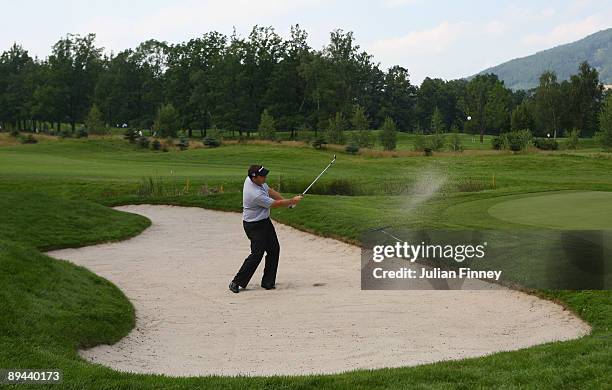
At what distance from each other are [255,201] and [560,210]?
955 cm

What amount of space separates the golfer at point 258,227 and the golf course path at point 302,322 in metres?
0.32

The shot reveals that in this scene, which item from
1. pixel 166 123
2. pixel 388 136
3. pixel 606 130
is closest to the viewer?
pixel 388 136

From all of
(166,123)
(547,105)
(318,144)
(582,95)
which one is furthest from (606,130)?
(166,123)

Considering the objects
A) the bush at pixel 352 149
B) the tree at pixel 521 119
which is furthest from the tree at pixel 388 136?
the tree at pixel 521 119

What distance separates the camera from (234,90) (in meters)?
100

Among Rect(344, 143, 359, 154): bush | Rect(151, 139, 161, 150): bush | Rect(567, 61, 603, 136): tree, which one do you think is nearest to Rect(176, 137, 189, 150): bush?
Rect(151, 139, 161, 150): bush

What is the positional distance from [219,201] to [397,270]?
549 inches

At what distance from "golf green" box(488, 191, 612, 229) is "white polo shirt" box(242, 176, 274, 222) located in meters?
6.97

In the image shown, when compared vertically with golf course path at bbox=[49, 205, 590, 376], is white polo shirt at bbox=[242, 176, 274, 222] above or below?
above

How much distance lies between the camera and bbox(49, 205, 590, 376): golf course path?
8719 mm

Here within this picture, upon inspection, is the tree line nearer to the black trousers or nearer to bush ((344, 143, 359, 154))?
bush ((344, 143, 359, 154))

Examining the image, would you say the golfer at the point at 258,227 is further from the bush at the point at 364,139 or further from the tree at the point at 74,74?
the tree at the point at 74,74

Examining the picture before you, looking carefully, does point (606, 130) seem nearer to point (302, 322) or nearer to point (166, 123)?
point (166, 123)

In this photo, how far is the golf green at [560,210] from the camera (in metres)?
16.2
